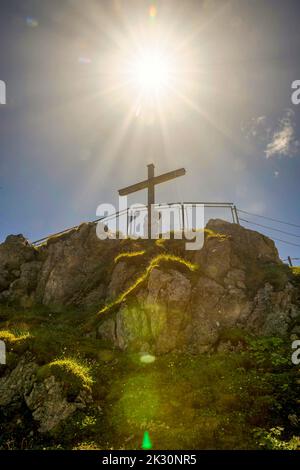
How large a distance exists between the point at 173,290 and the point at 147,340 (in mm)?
3254

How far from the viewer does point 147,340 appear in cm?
1725

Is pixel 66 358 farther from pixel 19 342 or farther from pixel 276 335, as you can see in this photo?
pixel 276 335

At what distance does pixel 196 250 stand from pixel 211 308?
570 centimetres

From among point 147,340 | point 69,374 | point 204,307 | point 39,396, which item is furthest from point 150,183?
point 39,396

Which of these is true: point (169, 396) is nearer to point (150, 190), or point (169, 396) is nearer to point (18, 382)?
point (18, 382)

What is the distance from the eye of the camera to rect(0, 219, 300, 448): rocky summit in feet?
37.0

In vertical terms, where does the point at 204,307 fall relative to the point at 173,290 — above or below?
below

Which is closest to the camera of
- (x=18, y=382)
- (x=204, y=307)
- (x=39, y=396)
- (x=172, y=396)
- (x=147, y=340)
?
(x=172, y=396)

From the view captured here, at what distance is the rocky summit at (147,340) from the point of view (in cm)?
1127

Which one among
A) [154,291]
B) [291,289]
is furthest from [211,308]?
[291,289]

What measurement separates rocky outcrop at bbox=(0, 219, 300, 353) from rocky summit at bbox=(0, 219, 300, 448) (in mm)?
81

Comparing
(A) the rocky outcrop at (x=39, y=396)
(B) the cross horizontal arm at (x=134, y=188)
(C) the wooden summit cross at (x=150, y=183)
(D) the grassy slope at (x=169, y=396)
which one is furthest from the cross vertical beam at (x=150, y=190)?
(A) the rocky outcrop at (x=39, y=396)

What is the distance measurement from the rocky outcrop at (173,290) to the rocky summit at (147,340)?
0.08 meters

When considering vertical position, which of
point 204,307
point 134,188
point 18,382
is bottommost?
point 18,382
